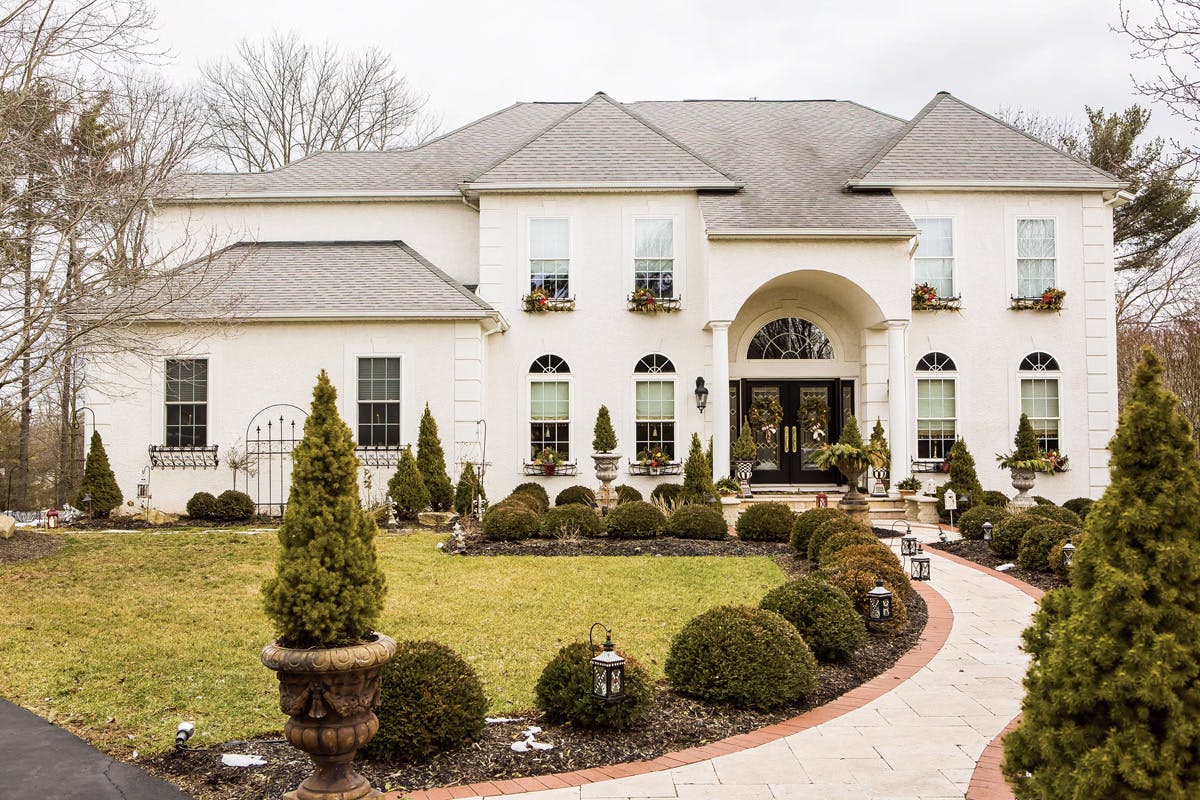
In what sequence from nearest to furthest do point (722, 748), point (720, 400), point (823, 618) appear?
1. point (722, 748)
2. point (823, 618)
3. point (720, 400)

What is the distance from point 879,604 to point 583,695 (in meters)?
3.44

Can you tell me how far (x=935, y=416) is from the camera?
19203 mm

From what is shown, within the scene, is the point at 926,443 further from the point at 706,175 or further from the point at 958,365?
the point at 706,175

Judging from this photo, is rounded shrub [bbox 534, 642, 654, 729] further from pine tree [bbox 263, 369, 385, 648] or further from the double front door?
the double front door

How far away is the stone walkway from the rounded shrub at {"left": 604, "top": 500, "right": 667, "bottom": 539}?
6.95 metres

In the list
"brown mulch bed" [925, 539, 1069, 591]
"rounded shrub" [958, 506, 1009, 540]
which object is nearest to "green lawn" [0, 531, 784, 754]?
"brown mulch bed" [925, 539, 1069, 591]

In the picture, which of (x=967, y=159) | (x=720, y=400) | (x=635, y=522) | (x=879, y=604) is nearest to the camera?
(x=879, y=604)

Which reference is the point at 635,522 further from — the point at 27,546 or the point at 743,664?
the point at 27,546

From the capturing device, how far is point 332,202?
65.4 feet

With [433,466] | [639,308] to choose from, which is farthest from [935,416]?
[433,466]

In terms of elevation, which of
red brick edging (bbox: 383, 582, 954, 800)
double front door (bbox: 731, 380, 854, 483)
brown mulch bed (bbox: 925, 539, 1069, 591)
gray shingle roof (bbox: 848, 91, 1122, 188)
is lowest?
red brick edging (bbox: 383, 582, 954, 800)

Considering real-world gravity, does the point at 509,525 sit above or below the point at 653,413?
below

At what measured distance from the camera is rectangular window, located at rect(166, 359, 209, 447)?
17.5 meters

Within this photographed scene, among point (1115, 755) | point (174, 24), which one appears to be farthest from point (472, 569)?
point (1115, 755)
